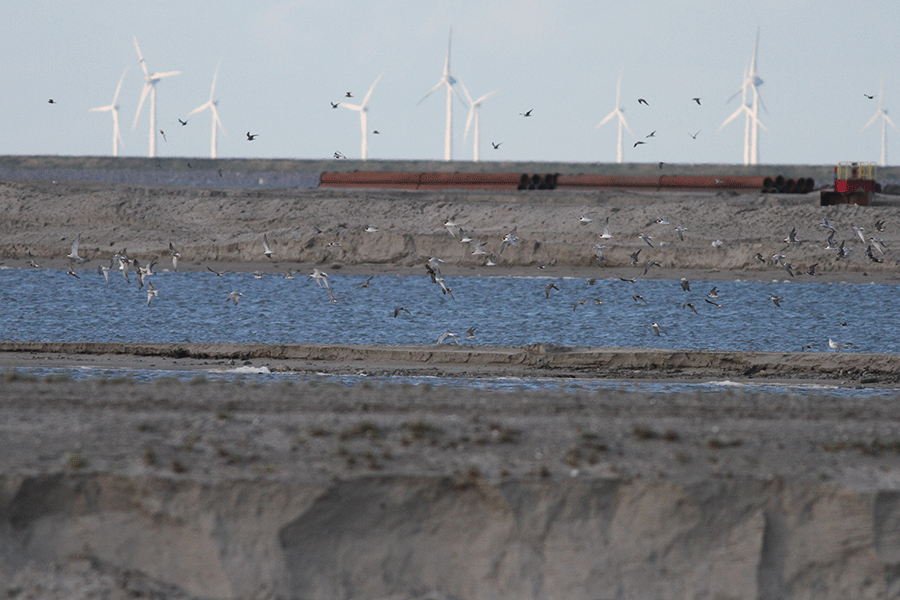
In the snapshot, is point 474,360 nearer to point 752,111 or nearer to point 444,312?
point 444,312

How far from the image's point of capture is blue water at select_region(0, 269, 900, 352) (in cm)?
3372

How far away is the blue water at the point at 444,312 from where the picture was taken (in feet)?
111

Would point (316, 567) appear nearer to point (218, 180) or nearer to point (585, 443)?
point (585, 443)

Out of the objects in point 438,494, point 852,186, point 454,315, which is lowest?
point 454,315

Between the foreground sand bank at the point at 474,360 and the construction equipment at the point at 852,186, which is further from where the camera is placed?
the construction equipment at the point at 852,186

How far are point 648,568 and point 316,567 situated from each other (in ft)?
11.3

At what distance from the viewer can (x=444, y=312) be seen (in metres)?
41.5

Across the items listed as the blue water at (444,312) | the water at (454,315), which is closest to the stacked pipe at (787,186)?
the blue water at (444,312)

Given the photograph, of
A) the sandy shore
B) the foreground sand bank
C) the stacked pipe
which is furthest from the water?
the stacked pipe

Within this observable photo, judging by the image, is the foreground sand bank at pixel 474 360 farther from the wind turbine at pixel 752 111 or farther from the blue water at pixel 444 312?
the wind turbine at pixel 752 111

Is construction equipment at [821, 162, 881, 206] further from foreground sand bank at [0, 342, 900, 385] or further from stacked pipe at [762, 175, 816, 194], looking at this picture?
foreground sand bank at [0, 342, 900, 385]

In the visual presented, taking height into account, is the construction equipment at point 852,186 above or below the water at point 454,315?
above

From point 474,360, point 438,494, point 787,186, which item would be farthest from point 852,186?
point 438,494

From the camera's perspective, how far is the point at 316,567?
11875 millimetres
